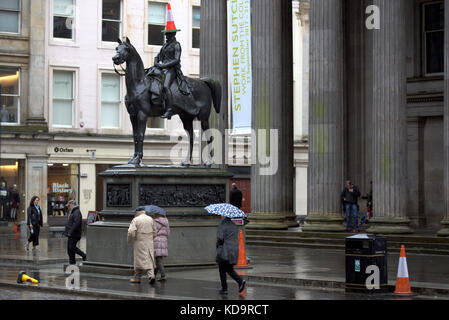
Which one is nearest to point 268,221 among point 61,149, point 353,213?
point 353,213

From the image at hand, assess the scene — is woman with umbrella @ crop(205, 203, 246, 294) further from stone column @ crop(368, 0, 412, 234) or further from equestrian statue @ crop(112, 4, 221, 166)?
stone column @ crop(368, 0, 412, 234)

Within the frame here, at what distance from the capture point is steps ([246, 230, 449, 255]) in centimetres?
2808

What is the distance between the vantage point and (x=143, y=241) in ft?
65.5

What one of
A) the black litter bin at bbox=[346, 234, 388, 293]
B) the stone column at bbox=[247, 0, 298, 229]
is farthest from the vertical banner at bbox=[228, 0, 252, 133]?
the black litter bin at bbox=[346, 234, 388, 293]

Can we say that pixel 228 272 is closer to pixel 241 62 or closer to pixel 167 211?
pixel 167 211

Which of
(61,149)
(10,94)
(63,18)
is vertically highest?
(63,18)

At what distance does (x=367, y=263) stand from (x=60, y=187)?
115 ft

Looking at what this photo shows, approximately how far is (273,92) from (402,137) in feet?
17.9

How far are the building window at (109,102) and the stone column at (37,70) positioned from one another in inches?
160

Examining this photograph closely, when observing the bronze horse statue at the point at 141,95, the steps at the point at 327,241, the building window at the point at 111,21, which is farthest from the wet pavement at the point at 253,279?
the building window at the point at 111,21

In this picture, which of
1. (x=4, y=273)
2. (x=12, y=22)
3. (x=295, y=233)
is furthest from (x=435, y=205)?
(x=12, y=22)

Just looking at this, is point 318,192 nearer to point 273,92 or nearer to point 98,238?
point 273,92

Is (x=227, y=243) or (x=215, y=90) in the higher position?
(x=215, y=90)

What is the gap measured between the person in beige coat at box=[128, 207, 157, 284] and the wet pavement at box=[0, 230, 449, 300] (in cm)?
40
